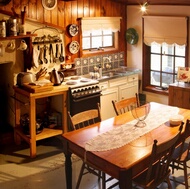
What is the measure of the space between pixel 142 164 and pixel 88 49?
3.60 m

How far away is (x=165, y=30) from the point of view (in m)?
6.00

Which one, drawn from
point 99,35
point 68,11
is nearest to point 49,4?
point 68,11

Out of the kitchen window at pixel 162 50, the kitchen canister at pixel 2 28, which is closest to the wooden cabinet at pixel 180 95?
the kitchen window at pixel 162 50

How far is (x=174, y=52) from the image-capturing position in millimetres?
6121

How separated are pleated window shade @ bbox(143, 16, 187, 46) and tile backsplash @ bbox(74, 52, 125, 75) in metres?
0.65

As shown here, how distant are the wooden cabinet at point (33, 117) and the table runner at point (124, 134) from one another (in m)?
1.49

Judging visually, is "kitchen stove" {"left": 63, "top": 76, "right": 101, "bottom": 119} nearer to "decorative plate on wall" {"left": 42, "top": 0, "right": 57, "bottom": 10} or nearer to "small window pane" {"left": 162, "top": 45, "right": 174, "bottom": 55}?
"decorative plate on wall" {"left": 42, "top": 0, "right": 57, "bottom": 10}

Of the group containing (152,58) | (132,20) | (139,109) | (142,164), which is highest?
(132,20)

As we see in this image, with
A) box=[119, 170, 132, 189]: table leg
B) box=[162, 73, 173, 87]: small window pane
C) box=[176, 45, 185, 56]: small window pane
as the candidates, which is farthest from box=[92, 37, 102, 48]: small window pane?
box=[119, 170, 132, 189]: table leg

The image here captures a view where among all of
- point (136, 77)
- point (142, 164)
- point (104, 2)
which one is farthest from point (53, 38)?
point (142, 164)

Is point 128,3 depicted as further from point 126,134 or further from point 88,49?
point 126,134

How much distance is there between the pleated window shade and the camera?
577cm

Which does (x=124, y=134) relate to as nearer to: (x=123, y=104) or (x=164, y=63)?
(x=123, y=104)

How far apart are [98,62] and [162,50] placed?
1.21 meters
